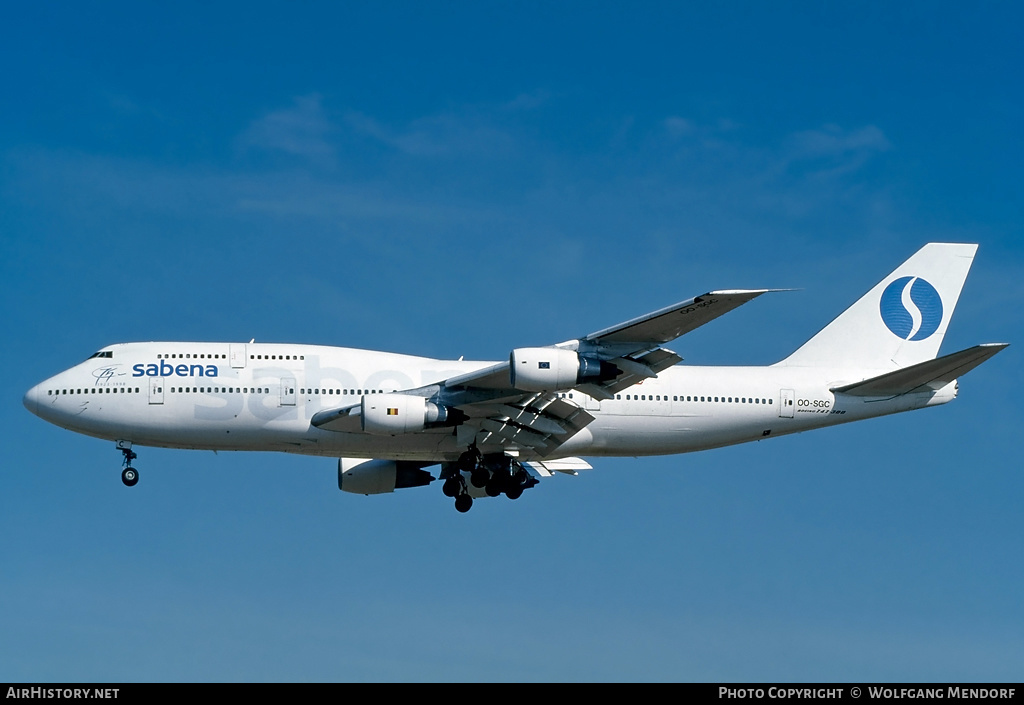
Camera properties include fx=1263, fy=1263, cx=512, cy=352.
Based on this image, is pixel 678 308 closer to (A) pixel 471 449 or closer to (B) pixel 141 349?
(A) pixel 471 449

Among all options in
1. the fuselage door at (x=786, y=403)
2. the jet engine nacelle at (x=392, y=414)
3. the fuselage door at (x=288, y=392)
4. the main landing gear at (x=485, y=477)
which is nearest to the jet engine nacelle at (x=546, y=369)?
the jet engine nacelle at (x=392, y=414)

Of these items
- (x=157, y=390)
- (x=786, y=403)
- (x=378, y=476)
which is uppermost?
(x=157, y=390)

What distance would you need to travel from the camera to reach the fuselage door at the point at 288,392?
35.4 meters

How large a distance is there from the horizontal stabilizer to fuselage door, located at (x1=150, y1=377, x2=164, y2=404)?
1975 centimetres

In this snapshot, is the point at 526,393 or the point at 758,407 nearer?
the point at 526,393

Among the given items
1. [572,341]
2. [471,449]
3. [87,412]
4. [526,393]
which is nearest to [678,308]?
[572,341]

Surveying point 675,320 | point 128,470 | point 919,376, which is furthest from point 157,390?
point 919,376

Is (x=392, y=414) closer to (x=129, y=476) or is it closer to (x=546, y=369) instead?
(x=546, y=369)

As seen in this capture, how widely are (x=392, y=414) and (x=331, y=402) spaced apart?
2902mm

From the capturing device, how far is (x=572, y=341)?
32281 millimetres

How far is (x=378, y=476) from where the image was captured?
132 feet

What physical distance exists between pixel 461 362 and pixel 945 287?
16.3m

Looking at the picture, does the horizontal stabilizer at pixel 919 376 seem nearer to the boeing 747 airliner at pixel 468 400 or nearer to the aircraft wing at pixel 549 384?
the boeing 747 airliner at pixel 468 400
